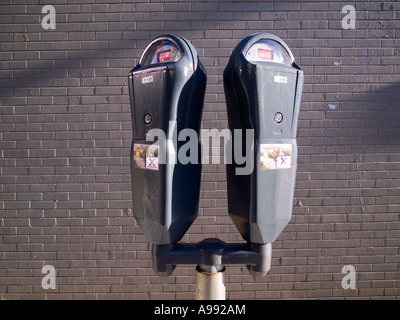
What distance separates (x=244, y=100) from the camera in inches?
55.8

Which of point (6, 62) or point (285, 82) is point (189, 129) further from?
point (6, 62)

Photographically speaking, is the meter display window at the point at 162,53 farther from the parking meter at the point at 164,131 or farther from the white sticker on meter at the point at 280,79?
the white sticker on meter at the point at 280,79

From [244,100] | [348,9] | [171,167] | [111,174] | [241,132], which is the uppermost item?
[348,9]

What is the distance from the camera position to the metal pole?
1544 mm

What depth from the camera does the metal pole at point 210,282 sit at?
60.8 inches

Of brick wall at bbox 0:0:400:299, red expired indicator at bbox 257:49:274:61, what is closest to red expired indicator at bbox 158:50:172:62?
red expired indicator at bbox 257:49:274:61

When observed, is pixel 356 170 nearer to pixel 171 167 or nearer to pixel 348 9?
pixel 348 9

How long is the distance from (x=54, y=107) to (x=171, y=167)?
2.11 metres

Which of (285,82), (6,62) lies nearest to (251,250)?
(285,82)

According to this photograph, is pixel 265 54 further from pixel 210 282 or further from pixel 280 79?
pixel 210 282

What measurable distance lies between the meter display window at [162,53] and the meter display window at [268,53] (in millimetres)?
351

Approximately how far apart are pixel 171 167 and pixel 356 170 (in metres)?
2.31

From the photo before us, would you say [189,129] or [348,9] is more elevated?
[348,9]

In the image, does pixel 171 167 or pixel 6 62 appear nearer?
pixel 171 167
